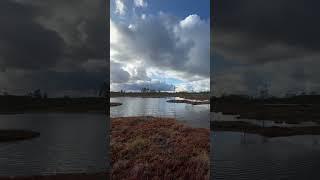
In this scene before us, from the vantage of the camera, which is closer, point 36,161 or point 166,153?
point 36,161

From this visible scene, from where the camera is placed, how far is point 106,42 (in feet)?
37.8

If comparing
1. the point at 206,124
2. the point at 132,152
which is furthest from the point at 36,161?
the point at 206,124

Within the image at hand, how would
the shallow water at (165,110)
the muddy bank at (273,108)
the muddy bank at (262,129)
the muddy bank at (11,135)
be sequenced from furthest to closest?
the muddy bank at (262,129)
the muddy bank at (273,108)
the shallow water at (165,110)
the muddy bank at (11,135)

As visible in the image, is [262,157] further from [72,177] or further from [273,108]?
[72,177]

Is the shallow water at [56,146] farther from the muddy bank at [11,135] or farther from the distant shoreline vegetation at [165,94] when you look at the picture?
the distant shoreline vegetation at [165,94]

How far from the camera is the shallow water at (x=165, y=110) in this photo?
40.1 ft

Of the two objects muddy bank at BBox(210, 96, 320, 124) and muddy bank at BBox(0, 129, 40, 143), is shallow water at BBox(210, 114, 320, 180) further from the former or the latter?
muddy bank at BBox(0, 129, 40, 143)

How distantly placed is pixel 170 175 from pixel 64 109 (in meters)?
2.67

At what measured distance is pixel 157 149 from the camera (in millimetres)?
12250

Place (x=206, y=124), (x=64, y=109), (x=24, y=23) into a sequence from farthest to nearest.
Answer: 1. (x=206, y=124)
2. (x=64, y=109)
3. (x=24, y=23)

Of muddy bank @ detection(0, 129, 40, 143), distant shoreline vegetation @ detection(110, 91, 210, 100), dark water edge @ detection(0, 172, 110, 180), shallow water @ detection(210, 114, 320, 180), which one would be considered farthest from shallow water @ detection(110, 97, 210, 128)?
muddy bank @ detection(0, 129, 40, 143)

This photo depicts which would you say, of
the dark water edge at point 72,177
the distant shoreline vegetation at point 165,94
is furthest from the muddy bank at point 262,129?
the dark water edge at point 72,177

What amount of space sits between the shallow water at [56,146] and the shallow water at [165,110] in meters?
0.68

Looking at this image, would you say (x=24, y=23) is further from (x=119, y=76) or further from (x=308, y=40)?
(x=308, y=40)
